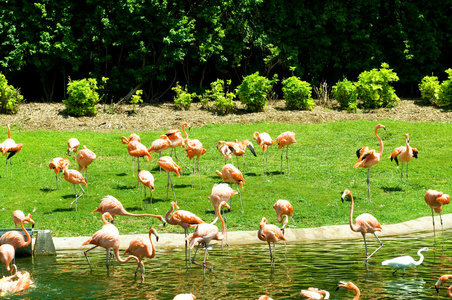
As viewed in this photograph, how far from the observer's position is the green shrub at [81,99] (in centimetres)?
2166

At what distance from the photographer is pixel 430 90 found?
24.7m

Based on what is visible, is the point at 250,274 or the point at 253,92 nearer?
the point at 250,274

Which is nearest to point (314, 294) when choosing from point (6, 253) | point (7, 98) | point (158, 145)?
point (6, 253)

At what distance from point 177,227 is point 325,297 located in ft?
19.6

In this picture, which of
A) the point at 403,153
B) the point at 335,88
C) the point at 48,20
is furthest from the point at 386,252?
the point at 48,20

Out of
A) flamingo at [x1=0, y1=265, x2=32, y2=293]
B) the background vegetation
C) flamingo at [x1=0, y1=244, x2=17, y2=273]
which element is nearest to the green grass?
flamingo at [x1=0, y1=244, x2=17, y2=273]

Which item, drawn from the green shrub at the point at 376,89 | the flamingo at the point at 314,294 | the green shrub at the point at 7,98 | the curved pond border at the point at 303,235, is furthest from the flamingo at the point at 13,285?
the green shrub at the point at 376,89

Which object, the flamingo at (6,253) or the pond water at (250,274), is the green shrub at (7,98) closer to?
the pond water at (250,274)

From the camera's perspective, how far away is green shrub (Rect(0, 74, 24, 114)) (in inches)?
853

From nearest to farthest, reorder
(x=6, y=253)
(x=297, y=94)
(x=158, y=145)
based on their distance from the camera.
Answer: (x=6, y=253)
(x=158, y=145)
(x=297, y=94)

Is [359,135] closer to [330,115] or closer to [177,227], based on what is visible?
[330,115]

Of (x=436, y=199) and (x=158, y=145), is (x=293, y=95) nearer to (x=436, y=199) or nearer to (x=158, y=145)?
(x=158, y=145)

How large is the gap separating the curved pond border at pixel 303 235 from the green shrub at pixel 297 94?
37.4ft

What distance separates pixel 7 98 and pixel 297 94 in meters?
11.4
